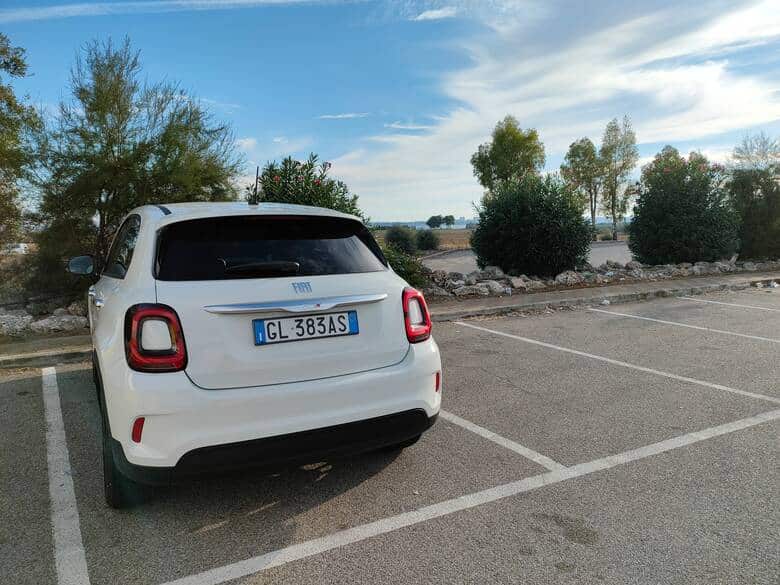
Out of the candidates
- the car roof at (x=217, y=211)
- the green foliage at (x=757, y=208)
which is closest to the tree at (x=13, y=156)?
the car roof at (x=217, y=211)

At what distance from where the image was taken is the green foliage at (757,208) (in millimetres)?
17141

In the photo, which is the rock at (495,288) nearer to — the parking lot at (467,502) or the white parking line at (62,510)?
the parking lot at (467,502)

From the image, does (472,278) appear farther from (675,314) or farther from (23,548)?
(23,548)

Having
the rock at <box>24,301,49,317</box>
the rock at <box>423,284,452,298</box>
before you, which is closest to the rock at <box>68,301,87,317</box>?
the rock at <box>24,301,49,317</box>

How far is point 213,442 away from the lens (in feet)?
8.00

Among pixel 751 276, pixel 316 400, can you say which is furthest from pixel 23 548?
pixel 751 276

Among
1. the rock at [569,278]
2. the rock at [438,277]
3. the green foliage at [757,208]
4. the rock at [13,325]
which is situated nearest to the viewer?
the rock at [13,325]

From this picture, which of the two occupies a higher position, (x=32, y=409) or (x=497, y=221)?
(x=497, y=221)

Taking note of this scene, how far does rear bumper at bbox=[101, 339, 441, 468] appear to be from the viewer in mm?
2393

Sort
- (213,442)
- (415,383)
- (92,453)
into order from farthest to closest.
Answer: (92,453), (415,383), (213,442)

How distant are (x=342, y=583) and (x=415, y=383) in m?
1.03

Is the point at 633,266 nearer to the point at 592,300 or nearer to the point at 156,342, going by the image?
the point at 592,300

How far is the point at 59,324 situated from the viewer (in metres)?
7.48

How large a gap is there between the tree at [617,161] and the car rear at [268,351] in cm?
5485
